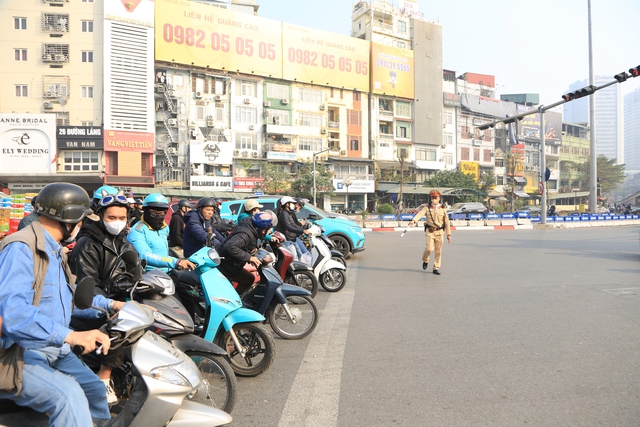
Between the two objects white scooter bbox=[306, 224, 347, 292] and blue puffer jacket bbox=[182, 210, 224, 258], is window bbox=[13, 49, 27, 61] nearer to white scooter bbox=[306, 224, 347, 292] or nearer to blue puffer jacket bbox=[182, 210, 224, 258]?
white scooter bbox=[306, 224, 347, 292]

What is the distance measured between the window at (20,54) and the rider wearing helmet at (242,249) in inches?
1797

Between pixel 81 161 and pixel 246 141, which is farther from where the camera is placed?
pixel 246 141

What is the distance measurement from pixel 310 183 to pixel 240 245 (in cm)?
4018

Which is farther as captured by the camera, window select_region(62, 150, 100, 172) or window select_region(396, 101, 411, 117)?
window select_region(396, 101, 411, 117)

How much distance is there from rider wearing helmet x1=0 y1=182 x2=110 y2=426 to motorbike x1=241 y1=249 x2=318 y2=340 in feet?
9.06

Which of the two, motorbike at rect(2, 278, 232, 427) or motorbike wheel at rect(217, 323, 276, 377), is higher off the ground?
motorbike at rect(2, 278, 232, 427)

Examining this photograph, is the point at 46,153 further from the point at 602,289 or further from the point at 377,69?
the point at 602,289

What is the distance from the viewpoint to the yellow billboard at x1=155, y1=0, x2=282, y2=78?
4419cm

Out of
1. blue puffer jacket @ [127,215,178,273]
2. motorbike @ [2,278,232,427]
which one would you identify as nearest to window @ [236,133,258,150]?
blue puffer jacket @ [127,215,178,273]

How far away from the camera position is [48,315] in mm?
2170

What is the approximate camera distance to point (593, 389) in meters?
3.68

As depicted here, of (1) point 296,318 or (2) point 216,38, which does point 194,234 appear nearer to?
(1) point 296,318

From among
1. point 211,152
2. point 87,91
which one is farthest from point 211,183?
point 87,91

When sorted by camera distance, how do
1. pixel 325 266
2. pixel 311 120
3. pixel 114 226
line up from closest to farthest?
pixel 114 226, pixel 325 266, pixel 311 120
